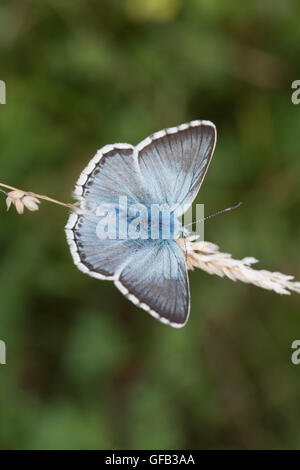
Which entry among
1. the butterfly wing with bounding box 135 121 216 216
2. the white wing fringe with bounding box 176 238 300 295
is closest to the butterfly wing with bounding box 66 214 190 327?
the white wing fringe with bounding box 176 238 300 295

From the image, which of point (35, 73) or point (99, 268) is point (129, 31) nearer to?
point (35, 73)

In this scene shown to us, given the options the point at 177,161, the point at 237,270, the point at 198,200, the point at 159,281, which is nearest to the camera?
the point at 237,270

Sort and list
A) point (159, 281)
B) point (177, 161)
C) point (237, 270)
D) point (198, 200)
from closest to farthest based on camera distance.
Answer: point (237, 270) → point (159, 281) → point (177, 161) → point (198, 200)

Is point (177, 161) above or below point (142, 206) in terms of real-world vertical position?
above

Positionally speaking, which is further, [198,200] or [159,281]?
[198,200]

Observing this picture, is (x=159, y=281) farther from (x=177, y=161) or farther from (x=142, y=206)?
→ (x=177, y=161)

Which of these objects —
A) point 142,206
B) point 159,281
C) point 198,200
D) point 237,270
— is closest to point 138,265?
point 159,281

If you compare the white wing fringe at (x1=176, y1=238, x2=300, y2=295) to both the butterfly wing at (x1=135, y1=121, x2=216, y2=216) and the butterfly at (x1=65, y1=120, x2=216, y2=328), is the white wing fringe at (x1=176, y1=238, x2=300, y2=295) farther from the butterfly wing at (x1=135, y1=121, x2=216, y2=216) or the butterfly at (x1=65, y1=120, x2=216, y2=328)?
the butterfly wing at (x1=135, y1=121, x2=216, y2=216)
